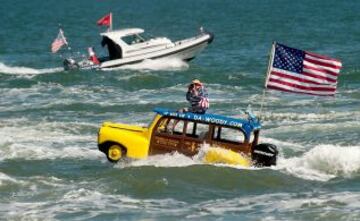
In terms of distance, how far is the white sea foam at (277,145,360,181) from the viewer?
2125cm

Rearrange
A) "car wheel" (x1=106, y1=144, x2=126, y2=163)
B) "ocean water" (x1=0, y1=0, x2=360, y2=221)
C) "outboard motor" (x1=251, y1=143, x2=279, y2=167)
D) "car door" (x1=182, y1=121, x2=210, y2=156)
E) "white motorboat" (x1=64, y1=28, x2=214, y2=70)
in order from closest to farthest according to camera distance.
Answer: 1. "ocean water" (x1=0, y1=0, x2=360, y2=221)
2. "outboard motor" (x1=251, y1=143, x2=279, y2=167)
3. "car door" (x1=182, y1=121, x2=210, y2=156)
4. "car wheel" (x1=106, y1=144, x2=126, y2=163)
5. "white motorboat" (x1=64, y1=28, x2=214, y2=70)

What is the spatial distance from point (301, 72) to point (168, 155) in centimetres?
343

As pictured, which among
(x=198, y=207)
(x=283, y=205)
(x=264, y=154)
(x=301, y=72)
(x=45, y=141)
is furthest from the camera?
(x=45, y=141)

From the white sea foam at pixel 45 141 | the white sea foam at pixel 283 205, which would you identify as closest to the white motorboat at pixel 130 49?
the white sea foam at pixel 45 141

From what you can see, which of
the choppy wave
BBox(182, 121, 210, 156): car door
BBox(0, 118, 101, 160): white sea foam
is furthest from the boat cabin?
the choppy wave

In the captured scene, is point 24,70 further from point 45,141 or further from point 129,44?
point 45,141

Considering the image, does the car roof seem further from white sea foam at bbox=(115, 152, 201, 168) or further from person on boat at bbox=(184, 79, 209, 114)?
white sea foam at bbox=(115, 152, 201, 168)

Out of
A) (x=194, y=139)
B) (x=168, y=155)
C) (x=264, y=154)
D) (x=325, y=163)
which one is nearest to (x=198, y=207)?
(x=264, y=154)

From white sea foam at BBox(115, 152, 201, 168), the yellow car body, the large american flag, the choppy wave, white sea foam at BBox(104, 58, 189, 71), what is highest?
white sea foam at BBox(104, 58, 189, 71)

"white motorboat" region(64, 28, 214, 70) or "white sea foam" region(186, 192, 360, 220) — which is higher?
"white motorboat" region(64, 28, 214, 70)

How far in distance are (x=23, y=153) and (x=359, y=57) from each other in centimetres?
2680

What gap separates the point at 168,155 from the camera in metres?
21.8

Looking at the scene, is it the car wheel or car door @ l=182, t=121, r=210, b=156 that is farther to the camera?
the car wheel

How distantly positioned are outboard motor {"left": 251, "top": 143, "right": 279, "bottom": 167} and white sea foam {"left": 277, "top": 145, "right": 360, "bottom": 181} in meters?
0.40
